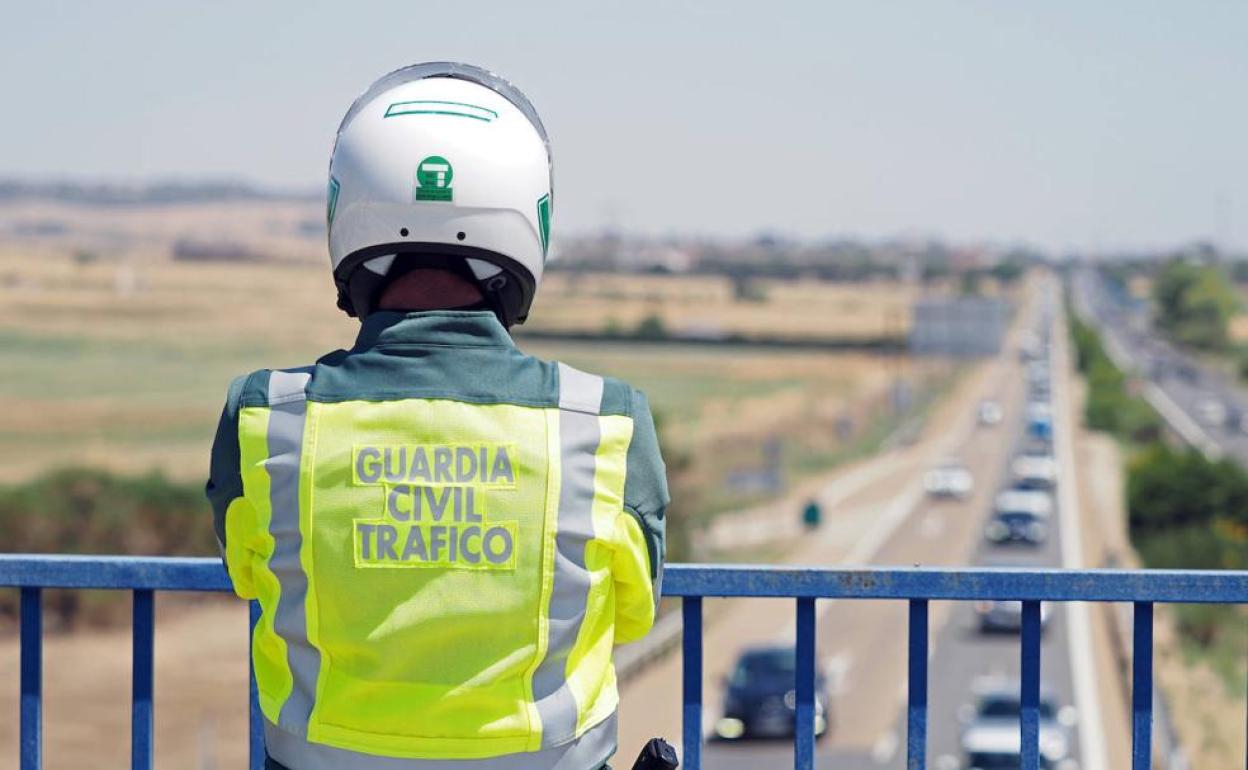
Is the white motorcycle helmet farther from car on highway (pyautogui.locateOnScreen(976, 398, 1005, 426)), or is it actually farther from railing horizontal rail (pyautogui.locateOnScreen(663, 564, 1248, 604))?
car on highway (pyautogui.locateOnScreen(976, 398, 1005, 426))

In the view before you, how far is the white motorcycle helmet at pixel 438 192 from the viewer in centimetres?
267

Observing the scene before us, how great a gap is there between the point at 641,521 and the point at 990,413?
349ft

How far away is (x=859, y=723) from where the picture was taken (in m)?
30.9

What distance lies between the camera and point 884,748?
1125 inches

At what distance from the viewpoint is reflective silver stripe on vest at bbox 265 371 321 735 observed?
2531mm

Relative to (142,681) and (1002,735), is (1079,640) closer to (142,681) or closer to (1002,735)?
(1002,735)

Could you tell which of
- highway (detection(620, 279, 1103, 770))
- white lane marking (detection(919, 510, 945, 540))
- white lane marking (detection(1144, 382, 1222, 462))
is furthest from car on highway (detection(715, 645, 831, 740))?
white lane marking (detection(1144, 382, 1222, 462))

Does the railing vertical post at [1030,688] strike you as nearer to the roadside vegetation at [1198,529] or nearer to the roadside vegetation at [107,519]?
the roadside vegetation at [1198,529]

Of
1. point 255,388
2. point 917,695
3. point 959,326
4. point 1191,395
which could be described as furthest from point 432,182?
point 1191,395

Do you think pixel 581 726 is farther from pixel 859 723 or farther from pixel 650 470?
pixel 859 723

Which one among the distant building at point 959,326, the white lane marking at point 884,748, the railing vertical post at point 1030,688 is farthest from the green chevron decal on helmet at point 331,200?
the distant building at point 959,326

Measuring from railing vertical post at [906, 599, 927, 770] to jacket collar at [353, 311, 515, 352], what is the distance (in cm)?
147

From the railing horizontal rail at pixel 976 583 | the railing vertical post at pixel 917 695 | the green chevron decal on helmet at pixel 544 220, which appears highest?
the green chevron decal on helmet at pixel 544 220

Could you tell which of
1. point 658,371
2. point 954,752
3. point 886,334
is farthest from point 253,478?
point 886,334
